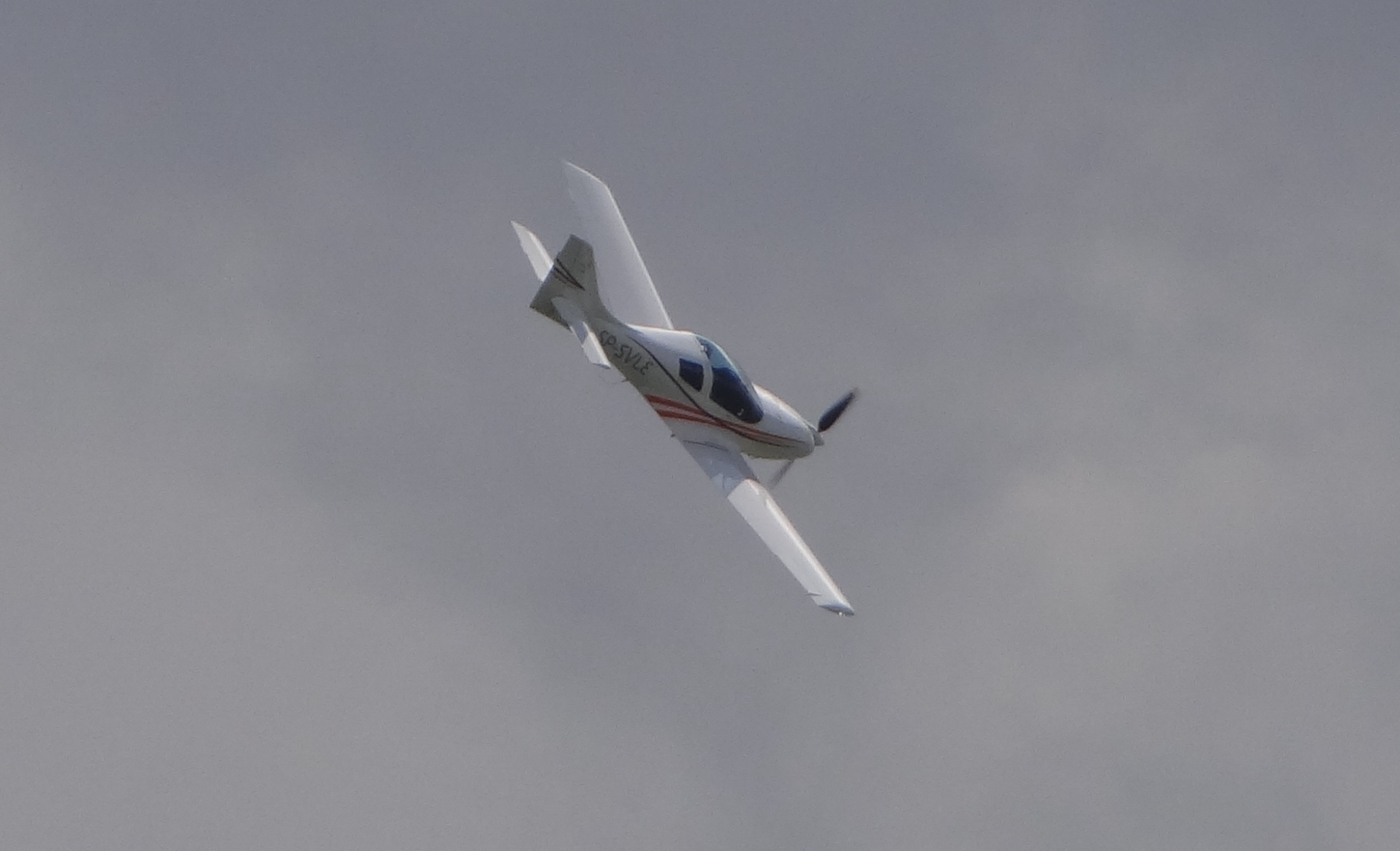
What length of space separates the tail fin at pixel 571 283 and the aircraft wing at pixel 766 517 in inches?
215

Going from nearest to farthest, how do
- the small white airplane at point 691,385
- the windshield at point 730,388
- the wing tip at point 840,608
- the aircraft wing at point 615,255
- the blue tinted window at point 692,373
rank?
1. the wing tip at point 840,608
2. the small white airplane at point 691,385
3. the blue tinted window at point 692,373
4. the windshield at point 730,388
5. the aircraft wing at point 615,255

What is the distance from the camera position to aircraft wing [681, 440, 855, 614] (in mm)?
63219

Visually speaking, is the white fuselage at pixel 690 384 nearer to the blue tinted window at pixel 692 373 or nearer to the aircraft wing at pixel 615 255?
the blue tinted window at pixel 692 373

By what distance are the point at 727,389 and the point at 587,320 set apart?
486 centimetres

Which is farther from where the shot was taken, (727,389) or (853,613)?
(727,389)

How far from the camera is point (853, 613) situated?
202ft

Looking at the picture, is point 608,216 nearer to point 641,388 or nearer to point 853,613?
point 641,388

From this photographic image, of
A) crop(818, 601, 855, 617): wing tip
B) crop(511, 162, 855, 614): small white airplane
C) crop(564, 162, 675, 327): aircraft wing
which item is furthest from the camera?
crop(564, 162, 675, 327): aircraft wing

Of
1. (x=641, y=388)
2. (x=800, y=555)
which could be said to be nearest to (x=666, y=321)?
(x=641, y=388)

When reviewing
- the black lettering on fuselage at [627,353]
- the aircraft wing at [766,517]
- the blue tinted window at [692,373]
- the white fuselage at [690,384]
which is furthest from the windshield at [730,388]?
the black lettering on fuselage at [627,353]

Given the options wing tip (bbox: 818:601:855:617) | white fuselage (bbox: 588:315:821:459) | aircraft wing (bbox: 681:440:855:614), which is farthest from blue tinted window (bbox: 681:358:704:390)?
wing tip (bbox: 818:601:855:617)

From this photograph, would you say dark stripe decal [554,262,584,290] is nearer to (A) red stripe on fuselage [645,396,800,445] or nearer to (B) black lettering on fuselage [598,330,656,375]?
(B) black lettering on fuselage [598,330,656,375]

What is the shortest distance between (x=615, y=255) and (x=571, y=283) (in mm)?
5877

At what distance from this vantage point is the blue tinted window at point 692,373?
67312mm
